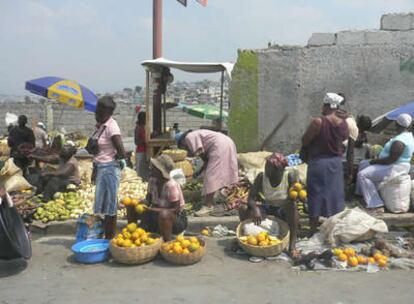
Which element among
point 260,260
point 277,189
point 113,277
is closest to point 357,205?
point 277,189

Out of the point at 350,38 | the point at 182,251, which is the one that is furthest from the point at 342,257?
the point at 350,38

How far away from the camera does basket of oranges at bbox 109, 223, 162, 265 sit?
5078 mm

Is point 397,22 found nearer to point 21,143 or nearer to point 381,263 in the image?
point 381,263

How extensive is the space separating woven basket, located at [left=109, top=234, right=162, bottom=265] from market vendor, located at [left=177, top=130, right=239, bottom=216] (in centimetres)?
163

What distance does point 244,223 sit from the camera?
5.63 m

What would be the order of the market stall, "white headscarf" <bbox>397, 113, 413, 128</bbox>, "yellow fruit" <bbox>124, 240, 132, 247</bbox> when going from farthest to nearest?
the market stall
"white headscarf" <bbox>397, 113, 413, 128</bbox>
"yellow fruit" <bbox>124, 240, 132, 247</bbox>

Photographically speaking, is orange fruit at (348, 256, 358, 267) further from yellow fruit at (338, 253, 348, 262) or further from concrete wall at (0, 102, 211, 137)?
concrete wall at (0, 102, 211, 137)

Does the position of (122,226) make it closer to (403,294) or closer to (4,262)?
(4,262)

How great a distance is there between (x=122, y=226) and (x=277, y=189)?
220 cm

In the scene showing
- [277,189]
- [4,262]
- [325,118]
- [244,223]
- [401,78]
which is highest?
[401,78]

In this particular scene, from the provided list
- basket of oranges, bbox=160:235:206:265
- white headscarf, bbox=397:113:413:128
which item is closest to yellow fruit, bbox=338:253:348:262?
basket of oranges, bbox=160:235:206:265

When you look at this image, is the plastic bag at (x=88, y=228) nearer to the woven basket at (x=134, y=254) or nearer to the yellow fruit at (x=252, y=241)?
the woven basket at (x=134, y=254)

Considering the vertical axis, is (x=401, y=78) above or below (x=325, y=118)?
above

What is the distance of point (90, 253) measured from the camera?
5.25m
